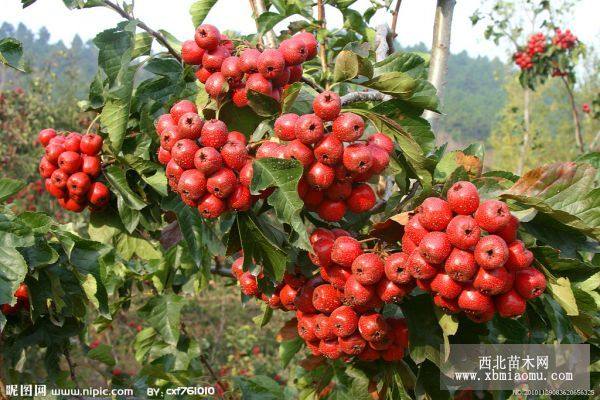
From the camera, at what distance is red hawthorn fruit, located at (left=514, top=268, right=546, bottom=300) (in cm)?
131

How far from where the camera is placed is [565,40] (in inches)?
330

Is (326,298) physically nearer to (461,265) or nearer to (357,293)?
(357,293)

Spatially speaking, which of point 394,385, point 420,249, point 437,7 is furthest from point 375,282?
point 437,7

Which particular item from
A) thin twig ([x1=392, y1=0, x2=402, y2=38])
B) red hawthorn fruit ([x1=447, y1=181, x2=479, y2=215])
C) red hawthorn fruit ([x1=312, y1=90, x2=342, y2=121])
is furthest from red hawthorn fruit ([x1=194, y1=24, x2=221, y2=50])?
thin twig ([x1=392, y1=0, x2=402, y2=38])

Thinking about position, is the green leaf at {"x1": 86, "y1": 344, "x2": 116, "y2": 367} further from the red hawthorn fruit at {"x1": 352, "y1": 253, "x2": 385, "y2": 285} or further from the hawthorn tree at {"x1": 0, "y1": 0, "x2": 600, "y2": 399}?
the red hawthorn fruit at {"x1": 352, "y1": 253, "x2": 385, "y2": 285}

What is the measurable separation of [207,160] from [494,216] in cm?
69

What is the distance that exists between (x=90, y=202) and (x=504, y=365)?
5.36 feet

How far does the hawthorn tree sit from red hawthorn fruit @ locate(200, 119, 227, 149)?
0.35 ft

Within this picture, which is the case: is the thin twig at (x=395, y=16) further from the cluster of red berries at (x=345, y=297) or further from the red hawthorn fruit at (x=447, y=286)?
the red hawthorn fruit at (x=447, y=286)

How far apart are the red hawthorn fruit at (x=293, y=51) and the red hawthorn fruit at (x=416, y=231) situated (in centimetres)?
55

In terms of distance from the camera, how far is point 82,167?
2141 mm

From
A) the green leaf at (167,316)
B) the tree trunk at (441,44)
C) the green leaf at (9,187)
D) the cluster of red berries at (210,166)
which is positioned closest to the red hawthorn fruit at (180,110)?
the cluster of red berries at (210,166)

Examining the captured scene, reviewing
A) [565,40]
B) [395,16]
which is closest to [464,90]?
[565,40]

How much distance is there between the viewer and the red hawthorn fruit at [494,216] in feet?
4.10
